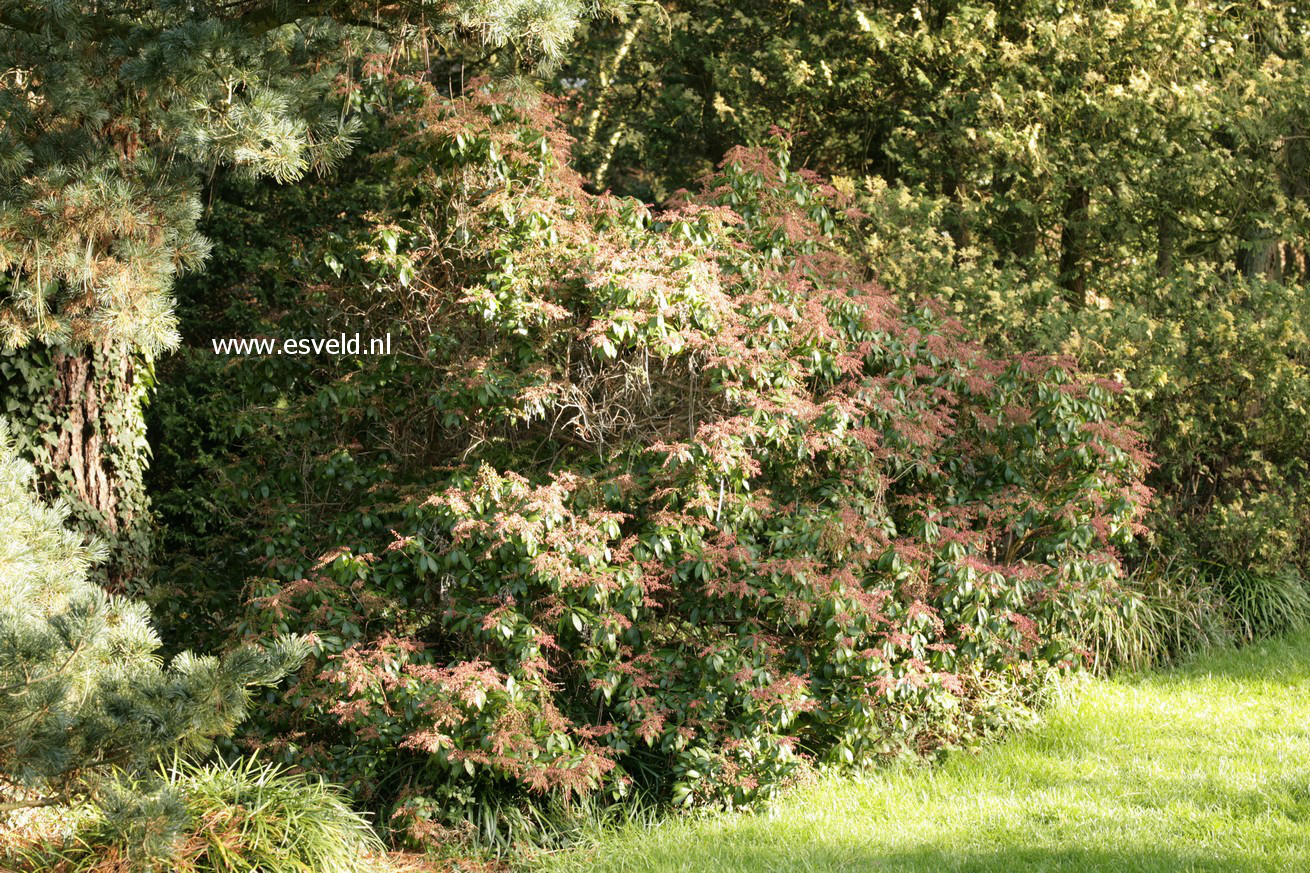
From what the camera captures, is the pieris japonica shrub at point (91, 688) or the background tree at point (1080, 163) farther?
the background tree at point (1080, 163)

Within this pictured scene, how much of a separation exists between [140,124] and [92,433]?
171 centimetres

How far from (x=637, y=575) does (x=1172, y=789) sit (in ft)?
8.40

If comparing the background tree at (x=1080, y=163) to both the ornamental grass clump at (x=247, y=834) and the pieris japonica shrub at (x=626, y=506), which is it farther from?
the ornamental grass clump at (x=247, y=834)

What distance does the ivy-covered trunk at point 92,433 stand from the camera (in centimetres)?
623

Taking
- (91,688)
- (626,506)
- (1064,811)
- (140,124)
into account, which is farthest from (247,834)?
(140,124)

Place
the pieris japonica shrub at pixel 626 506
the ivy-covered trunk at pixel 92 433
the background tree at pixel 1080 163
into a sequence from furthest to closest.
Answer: the background tree at pixel 1080 163 → the ivy-covered trunk at pixel 92 433 → the pieris japonica shrub at pixel 626 506

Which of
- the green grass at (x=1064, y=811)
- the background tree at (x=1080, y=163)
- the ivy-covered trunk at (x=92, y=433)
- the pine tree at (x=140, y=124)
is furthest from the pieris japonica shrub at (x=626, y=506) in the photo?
the background tree at (x=1080, y=163)

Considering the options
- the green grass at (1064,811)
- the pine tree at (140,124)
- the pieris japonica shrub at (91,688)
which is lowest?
the green grass at (1064,811)

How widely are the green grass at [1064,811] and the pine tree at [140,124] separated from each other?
10.9ft

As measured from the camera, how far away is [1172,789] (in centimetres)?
516

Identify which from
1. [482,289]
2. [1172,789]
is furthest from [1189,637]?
[482,289]

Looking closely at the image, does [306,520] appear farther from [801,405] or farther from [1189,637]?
[1189,637]

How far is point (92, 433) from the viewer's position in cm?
647

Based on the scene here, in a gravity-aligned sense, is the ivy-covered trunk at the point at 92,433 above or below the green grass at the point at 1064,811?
above
